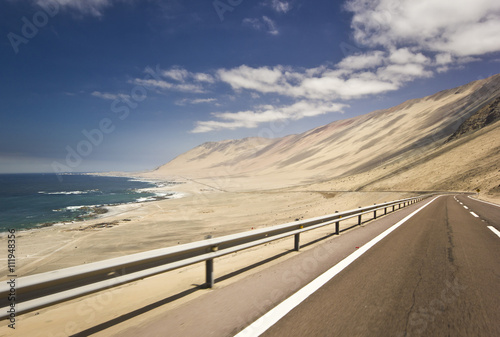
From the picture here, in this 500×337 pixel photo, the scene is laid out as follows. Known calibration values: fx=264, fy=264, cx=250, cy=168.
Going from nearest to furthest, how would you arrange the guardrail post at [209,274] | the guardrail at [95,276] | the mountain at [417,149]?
the guardrail at [95,276], the guardrail post at [209,274], the mountain at [417,149]

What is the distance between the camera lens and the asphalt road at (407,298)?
2.97m

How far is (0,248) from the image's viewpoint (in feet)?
66.3

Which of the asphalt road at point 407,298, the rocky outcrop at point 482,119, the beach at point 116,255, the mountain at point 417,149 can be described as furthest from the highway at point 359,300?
the rocky outcrop at point 482,119

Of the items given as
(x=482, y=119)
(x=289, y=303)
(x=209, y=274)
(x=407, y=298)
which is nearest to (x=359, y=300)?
(x=407, y=298)

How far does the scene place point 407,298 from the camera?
378 centimetres

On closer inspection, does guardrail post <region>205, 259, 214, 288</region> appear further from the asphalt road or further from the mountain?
the mountain

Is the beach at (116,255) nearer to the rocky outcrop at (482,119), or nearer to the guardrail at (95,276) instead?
the guardrail at (95,276)

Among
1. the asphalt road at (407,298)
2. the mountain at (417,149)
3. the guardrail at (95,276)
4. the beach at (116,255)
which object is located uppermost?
the mountain at (417,149)

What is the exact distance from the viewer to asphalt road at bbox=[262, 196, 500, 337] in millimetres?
2971

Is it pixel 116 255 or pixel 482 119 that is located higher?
pixel 482 119

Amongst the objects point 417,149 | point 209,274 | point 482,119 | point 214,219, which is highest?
point 482,119

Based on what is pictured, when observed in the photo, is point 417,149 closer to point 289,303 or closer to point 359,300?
point 359,300

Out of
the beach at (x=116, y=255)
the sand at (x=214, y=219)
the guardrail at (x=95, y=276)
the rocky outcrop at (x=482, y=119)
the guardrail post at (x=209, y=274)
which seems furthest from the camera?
the rocky outcrop at (x=482, y=119)

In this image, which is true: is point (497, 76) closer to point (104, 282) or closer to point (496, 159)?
point (496, 159)
